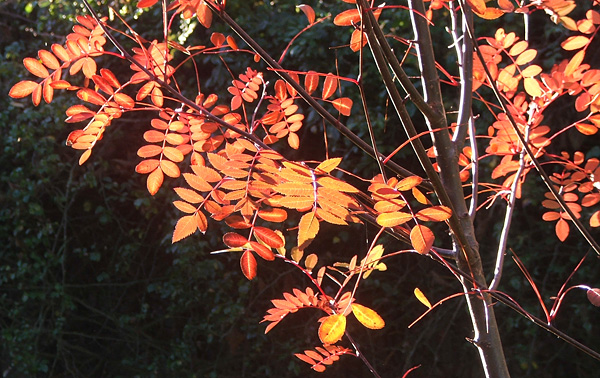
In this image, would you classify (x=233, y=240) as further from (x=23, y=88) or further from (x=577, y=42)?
(x=577, y=42)

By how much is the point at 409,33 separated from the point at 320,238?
98cm

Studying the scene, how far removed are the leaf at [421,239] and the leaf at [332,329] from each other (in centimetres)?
11

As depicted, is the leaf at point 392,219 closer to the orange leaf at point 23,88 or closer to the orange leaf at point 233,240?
the orange leaf at point 233,240

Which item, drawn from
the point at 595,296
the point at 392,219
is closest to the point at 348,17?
the point at 392,219

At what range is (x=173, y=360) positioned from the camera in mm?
2877

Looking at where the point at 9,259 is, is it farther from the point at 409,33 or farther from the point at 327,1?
the point at 409,33

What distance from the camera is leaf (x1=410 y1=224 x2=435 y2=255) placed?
632 mm

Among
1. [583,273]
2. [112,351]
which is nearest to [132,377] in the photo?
[112,351]

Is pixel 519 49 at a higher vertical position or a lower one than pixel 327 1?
higher

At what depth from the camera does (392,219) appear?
64 cm

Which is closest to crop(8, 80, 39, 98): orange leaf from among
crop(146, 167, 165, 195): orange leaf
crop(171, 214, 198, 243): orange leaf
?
crop(146, 167, 165, 195): orange leaf

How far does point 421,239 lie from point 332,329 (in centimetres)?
13

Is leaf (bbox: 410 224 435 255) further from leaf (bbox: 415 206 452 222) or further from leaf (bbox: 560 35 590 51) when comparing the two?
leaf (bbox: 560 35 590 51)

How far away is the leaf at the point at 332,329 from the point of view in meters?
0.64
